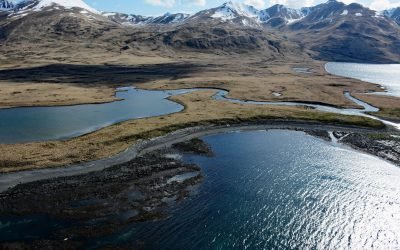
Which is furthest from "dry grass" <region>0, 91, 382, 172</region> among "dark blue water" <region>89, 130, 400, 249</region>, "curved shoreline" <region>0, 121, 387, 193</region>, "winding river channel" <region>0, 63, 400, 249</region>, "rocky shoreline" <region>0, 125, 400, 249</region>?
"dark blue water" <region>89, 130, 400, 249</region>

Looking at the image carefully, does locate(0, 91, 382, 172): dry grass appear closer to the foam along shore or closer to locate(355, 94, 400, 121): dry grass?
the foam along shore

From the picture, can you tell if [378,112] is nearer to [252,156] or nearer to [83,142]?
[252,156]

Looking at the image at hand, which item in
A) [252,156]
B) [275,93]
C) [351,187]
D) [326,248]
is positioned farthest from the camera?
[275,93]

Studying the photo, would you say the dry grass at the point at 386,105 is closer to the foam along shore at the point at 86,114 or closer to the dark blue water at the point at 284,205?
the foam along shore at the point at 86,114

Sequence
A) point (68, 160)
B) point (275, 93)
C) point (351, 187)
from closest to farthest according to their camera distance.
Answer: point (351, 187)
point (68, 160)
point (275, 93)

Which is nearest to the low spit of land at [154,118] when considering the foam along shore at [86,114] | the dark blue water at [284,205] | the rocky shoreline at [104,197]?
the foam along shore at [86,114]

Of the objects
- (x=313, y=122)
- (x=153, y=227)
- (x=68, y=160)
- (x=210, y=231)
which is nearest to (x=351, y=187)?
(x=210, y=231)
